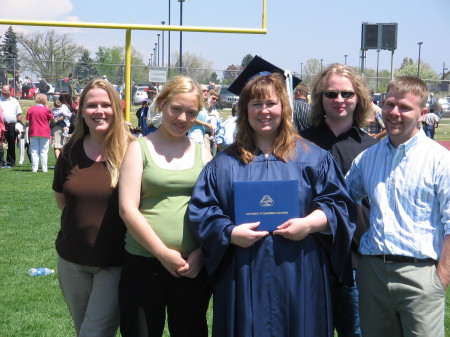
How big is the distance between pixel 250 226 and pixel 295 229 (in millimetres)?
218

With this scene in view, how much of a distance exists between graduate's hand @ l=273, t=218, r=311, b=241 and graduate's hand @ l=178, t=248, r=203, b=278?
1.53 ft

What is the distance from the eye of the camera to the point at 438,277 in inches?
126

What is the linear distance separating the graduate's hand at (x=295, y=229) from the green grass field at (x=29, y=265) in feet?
8.19

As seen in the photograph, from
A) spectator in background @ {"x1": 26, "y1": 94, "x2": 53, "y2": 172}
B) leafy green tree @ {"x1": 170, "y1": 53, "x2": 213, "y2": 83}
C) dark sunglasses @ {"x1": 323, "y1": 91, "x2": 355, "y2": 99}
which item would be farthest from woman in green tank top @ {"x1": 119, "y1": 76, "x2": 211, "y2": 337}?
leafy green tree @ {"x1": 170, "y1": 53, "x2": 213, "y2": 83}

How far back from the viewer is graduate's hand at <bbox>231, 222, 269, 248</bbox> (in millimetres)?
3135

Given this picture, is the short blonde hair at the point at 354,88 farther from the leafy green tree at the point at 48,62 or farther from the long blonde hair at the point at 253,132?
the leafy green tree at the point at 48,62

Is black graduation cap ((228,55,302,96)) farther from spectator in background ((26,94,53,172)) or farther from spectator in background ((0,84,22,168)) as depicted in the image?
spectator in background ((0,84,22,168))

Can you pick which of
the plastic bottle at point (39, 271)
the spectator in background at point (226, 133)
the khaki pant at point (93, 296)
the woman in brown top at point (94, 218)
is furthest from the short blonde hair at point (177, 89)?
the spectator in background at point (226, 133)

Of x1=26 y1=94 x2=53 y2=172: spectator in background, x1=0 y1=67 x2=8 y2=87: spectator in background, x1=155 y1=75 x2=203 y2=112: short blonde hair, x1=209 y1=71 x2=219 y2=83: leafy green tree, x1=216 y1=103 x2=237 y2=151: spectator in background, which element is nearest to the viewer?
x1=155 y1=75 x2=203 y2=112: short blonde hair

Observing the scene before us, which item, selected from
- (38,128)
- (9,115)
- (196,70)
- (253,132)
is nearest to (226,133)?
(253,132)

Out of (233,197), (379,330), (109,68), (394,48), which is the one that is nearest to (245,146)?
(233,197)

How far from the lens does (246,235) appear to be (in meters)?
3.13

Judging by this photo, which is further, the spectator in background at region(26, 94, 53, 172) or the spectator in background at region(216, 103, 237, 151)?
the spectator in background at region(26, 94, 53, 172)

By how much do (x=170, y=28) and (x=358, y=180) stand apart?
3216 millimetres
